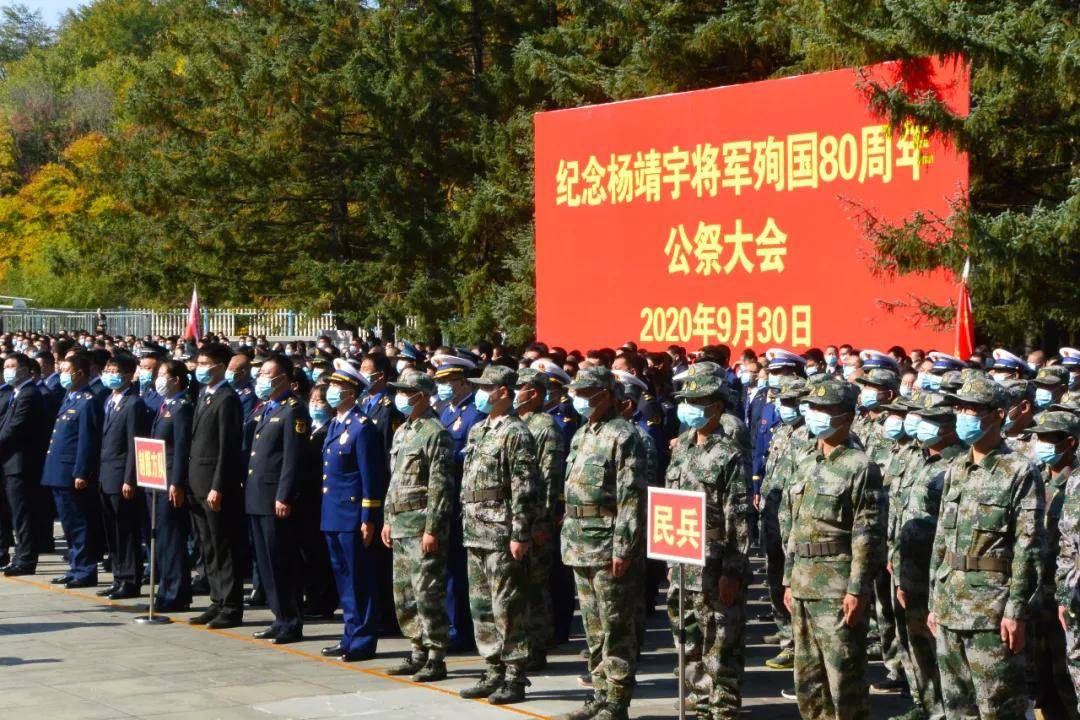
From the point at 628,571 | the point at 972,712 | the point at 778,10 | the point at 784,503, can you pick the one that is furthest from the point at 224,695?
the point at 778,10

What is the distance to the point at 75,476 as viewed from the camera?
13.3 metres

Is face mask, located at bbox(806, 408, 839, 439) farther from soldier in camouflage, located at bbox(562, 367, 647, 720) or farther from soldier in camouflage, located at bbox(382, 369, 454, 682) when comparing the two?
soldier in camouflage, located at bbox(382, 369, 454, 682)

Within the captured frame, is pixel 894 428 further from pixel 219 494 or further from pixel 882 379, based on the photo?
pixel 219 494

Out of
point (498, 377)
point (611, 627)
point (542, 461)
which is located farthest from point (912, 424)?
point (498, 377)

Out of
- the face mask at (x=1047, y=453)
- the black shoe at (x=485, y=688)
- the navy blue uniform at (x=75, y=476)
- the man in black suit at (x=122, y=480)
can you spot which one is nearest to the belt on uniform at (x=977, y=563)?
the face mask at (x=1047, y=453)

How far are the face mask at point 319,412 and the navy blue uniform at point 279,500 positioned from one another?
62 millimetres

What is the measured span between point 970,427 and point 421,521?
3906mm

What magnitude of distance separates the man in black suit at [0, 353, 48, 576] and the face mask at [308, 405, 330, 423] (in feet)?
14.8

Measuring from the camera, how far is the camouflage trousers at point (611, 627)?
27.0 feet

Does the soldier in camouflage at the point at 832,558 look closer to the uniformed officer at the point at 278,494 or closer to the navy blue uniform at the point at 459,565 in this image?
the navy blue uniform at the point at 459,565

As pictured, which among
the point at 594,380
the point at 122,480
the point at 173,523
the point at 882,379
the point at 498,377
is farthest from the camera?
the point at 122,480

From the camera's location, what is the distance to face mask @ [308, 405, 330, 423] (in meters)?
11.0

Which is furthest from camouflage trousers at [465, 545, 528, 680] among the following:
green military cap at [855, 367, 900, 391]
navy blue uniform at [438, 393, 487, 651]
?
green military cap at [855, 367, 900, 391]

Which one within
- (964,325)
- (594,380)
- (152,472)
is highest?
(964,325)
